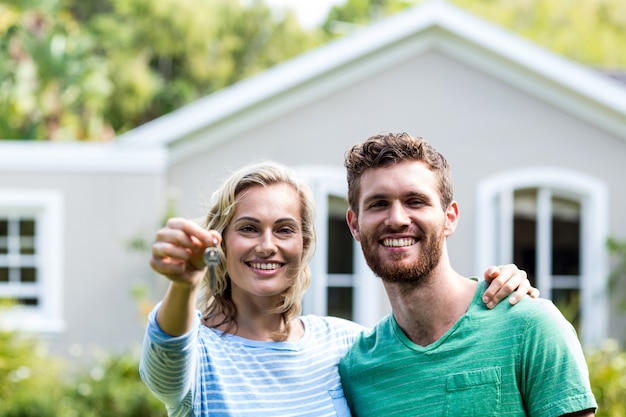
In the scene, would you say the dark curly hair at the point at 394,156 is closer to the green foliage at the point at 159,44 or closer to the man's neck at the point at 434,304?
the man's neck at the point at 434,304

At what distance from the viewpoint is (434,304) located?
10.3ft

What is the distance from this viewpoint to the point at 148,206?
37.1ft

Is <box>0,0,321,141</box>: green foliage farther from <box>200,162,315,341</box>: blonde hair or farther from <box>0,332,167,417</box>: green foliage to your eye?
<box>200,162,315,341</box>: blonde hair

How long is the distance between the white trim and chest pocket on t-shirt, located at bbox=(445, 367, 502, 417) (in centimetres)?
861

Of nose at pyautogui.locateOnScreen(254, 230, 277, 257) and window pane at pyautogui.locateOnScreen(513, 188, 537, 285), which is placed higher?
nose at pyautogui.locateOnScreen(254, 230, 277, 257)

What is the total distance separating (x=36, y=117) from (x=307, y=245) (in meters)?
24.9

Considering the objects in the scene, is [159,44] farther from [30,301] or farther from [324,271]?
[324,271]

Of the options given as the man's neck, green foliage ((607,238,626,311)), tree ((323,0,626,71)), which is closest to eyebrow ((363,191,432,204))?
the man's neck

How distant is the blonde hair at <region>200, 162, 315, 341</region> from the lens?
3.21 meters

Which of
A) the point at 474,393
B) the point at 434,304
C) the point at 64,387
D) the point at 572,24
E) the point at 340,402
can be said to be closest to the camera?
the point at 474,393

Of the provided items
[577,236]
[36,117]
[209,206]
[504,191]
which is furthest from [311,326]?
[36,117]

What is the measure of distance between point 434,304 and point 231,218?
2.33 ft

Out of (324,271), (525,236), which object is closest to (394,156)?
(324,271)

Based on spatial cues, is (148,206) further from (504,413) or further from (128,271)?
(504,413)
